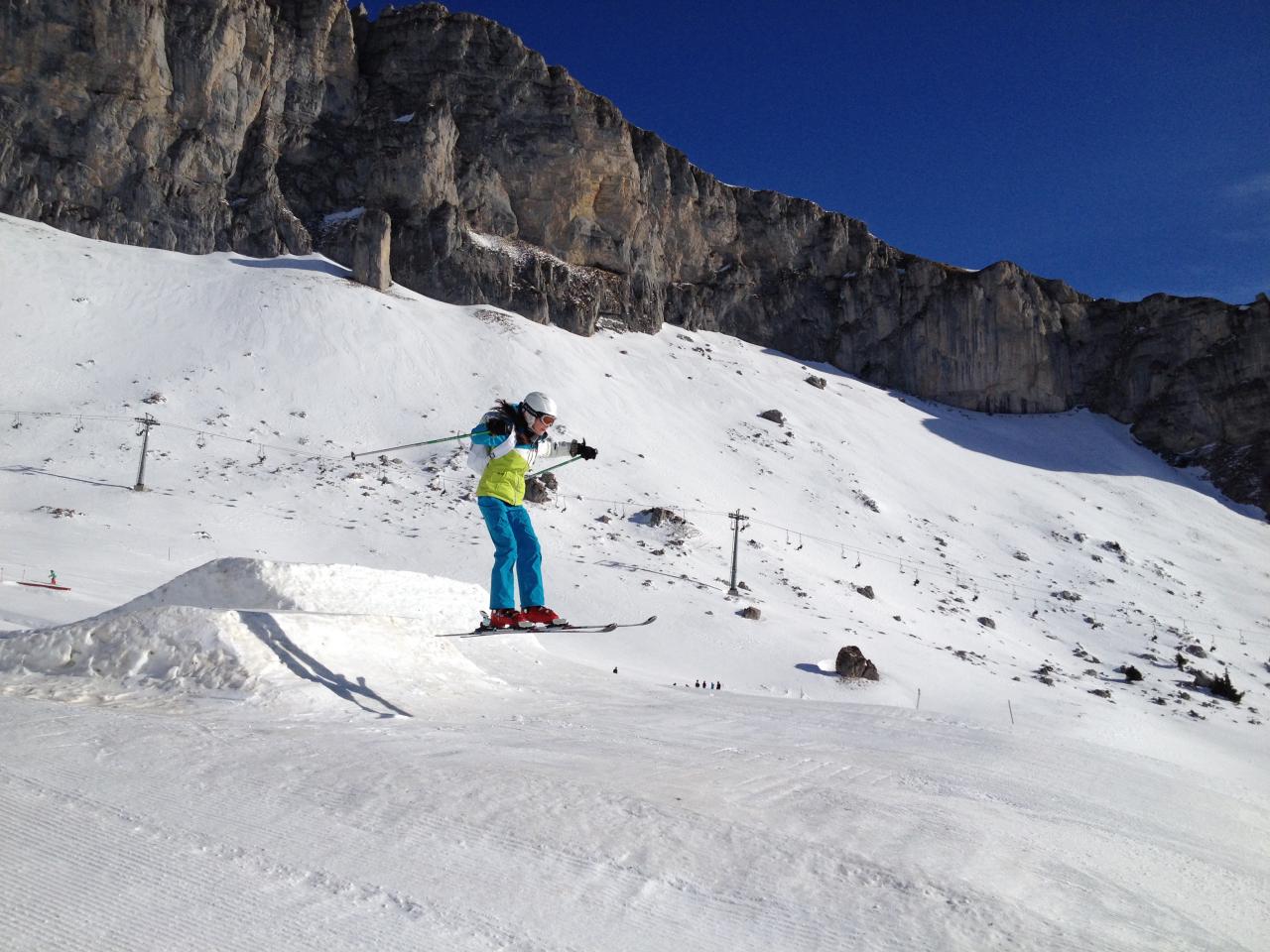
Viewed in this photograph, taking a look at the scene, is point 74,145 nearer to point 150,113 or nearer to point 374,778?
point 150,113

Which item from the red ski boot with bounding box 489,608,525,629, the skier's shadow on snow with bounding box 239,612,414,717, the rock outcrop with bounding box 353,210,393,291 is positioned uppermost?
the rock outcrop with bounding box 353,210,393,291

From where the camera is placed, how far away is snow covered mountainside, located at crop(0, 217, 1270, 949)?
92.9 inches

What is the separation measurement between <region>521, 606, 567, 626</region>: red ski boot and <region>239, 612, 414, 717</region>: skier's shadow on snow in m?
1.52

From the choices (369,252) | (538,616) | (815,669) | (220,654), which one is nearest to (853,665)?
(815,669)

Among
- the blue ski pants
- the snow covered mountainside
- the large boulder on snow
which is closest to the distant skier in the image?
the blue ski pants

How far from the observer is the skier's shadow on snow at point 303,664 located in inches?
199

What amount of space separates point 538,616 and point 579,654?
10183mm

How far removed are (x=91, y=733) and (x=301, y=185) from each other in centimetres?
5054

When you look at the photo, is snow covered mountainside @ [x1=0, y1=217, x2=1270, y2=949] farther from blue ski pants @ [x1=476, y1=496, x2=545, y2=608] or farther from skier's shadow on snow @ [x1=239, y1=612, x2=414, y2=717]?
blue ski pants @ [x1=476, y1=496, x2=545, y2=608]

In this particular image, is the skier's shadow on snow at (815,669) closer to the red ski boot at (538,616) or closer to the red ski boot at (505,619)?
the red ski boot at (538,616)

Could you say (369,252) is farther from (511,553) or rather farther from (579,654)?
(511,553)

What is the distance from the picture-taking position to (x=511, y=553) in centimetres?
654

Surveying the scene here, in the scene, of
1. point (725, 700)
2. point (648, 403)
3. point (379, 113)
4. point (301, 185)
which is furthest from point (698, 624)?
point (379, 113)

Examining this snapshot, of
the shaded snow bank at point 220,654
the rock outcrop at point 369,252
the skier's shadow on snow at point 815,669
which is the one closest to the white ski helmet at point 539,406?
the shaded snow bank at point 220,654
